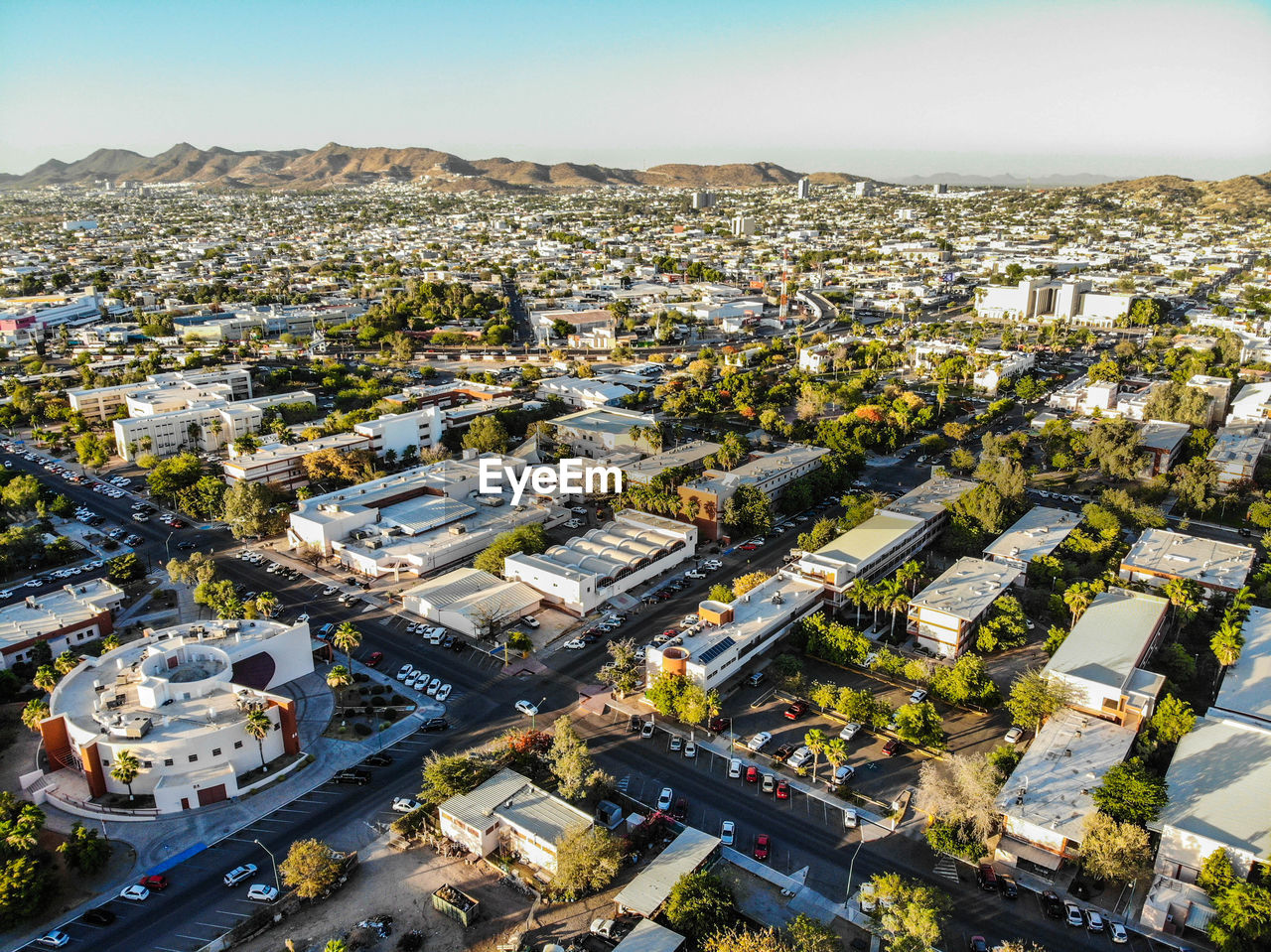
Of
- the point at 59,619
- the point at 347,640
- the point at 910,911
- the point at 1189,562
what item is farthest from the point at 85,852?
the point at 1189,562

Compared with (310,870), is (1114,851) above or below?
above

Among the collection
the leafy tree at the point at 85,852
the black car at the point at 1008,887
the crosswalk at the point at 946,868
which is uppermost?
the leafy tree at the point at 85,852

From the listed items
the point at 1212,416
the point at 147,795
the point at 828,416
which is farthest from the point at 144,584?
the point at 1212,416

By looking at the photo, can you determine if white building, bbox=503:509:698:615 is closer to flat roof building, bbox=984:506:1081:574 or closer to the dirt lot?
flat roof building, bbox=984:506:1081:574

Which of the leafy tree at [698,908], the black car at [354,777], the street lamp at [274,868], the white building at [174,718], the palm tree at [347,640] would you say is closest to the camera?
the leafy tree at [698,908]

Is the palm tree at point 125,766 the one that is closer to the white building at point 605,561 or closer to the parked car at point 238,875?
the parked car at point 238,875

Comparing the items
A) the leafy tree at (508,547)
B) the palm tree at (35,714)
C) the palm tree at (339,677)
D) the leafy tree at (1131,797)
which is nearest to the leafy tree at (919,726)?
the leafy tree at (1131,797)

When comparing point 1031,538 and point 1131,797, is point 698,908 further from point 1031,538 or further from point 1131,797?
point 1031,538
